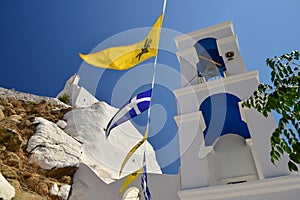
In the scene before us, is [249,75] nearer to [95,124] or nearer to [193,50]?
[193,50]

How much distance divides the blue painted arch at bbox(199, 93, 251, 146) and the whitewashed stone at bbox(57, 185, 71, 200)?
550 cm

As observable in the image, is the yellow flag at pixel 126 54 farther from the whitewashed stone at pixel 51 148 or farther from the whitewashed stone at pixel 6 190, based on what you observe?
the whitewashed stone at pixel 51 148

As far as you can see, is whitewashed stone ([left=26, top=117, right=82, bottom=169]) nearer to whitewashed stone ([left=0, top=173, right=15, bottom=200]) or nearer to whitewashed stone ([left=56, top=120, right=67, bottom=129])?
whitewashed stone ([left=56, top=120, right=67, bottom=129])

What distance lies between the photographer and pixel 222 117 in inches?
303

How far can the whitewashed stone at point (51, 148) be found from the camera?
1101cm

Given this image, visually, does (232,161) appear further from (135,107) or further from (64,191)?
(64,191)

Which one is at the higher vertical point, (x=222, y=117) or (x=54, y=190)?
(x=222, y=117)

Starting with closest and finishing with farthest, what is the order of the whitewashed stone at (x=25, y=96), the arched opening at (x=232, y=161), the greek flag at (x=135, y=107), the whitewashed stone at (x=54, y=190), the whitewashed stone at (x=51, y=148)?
1. the greek flag at (x=135, y=107)
2. the arched opening at (x=232, y=161)
3. the whitewashed stone at (x=54, y=190)
4. the whitewashed stone at (x=51, y=148)
5. the whitewashed stone at (x=25, y=96)

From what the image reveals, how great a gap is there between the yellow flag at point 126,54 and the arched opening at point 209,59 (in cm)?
245

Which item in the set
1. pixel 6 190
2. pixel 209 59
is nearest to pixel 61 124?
pixel 6 190

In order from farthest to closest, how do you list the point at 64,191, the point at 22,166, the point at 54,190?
A: the point at 22,166
the point at 64,191
the point at 54,190

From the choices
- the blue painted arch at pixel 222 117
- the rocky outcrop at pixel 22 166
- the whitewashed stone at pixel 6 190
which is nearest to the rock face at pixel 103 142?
the rocky outcrop at pixel 22 166

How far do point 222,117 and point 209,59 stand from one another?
7.49 feet

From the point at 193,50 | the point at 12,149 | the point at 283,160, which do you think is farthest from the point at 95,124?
the point at 283,160
